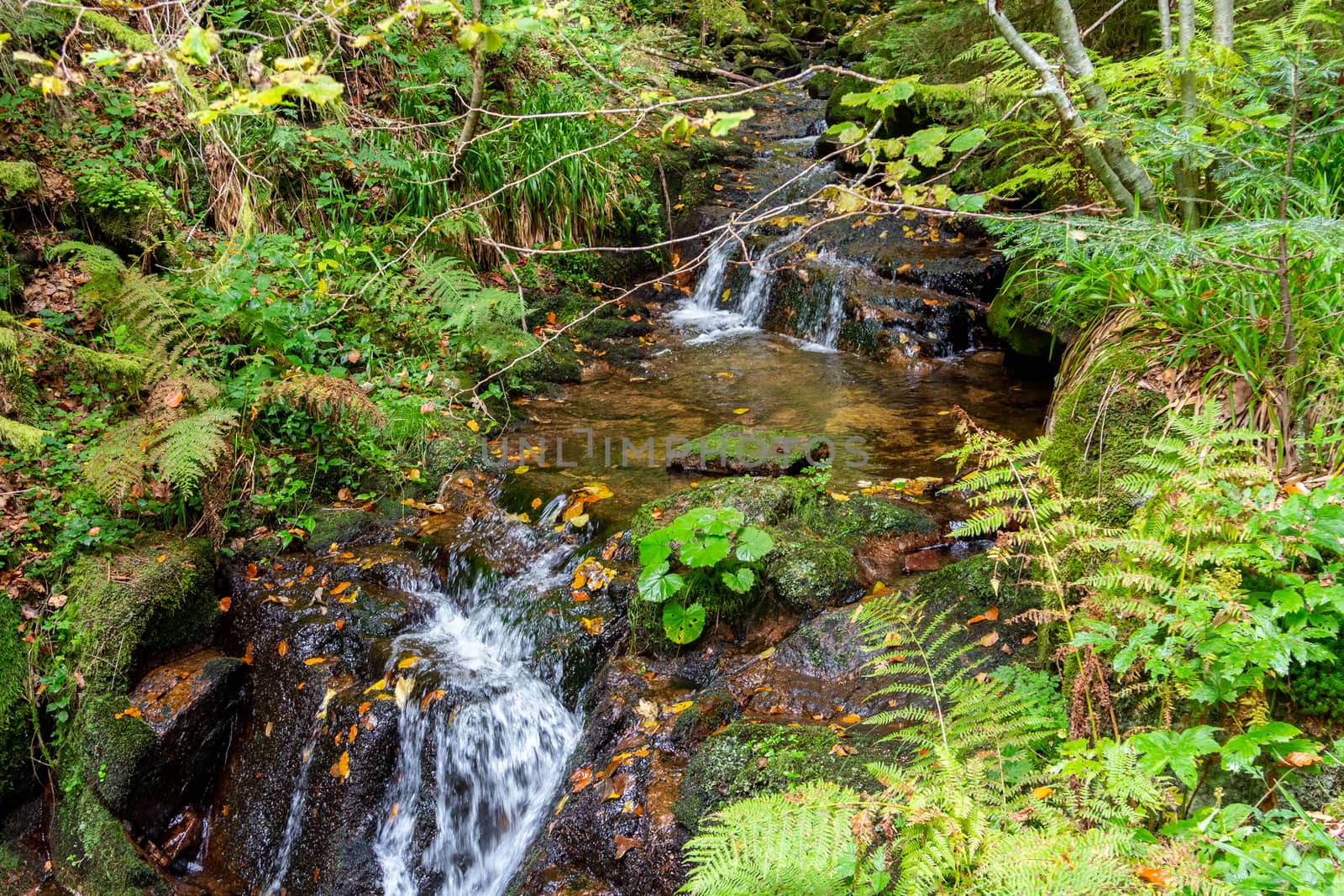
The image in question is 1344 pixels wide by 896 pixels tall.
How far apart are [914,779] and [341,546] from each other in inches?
157

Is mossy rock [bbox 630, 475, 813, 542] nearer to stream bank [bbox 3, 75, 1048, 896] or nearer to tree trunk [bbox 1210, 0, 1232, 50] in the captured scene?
stream bank [bbox 3, 75, 1048, 896]

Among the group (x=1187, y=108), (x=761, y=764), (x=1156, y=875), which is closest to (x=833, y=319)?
(x=1187, y=108)

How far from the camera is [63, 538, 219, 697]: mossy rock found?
13.5 feet

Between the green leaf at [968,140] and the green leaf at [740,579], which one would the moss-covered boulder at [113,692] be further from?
the green leaf at [968,140]

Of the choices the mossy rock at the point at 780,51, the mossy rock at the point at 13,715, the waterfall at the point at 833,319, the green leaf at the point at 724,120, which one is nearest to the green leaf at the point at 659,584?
the green leaf at the point at 724,120

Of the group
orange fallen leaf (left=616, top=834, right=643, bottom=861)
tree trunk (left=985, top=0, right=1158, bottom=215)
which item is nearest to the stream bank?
orange fallen leaf (left=616, top=834, right=643, bottom=861)

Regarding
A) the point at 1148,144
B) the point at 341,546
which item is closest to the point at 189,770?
the point at 341,546

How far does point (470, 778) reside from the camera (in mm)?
3742

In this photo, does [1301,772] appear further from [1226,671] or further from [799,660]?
[799,660]

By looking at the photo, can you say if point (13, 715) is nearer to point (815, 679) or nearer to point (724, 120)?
point (815, 679)

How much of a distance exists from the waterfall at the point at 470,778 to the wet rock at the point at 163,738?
1.26 m

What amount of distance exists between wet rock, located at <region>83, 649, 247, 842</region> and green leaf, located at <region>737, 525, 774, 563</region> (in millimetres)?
3126

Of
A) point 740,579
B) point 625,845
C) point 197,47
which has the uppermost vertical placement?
point 197,47

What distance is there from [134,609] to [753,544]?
11.7ft
